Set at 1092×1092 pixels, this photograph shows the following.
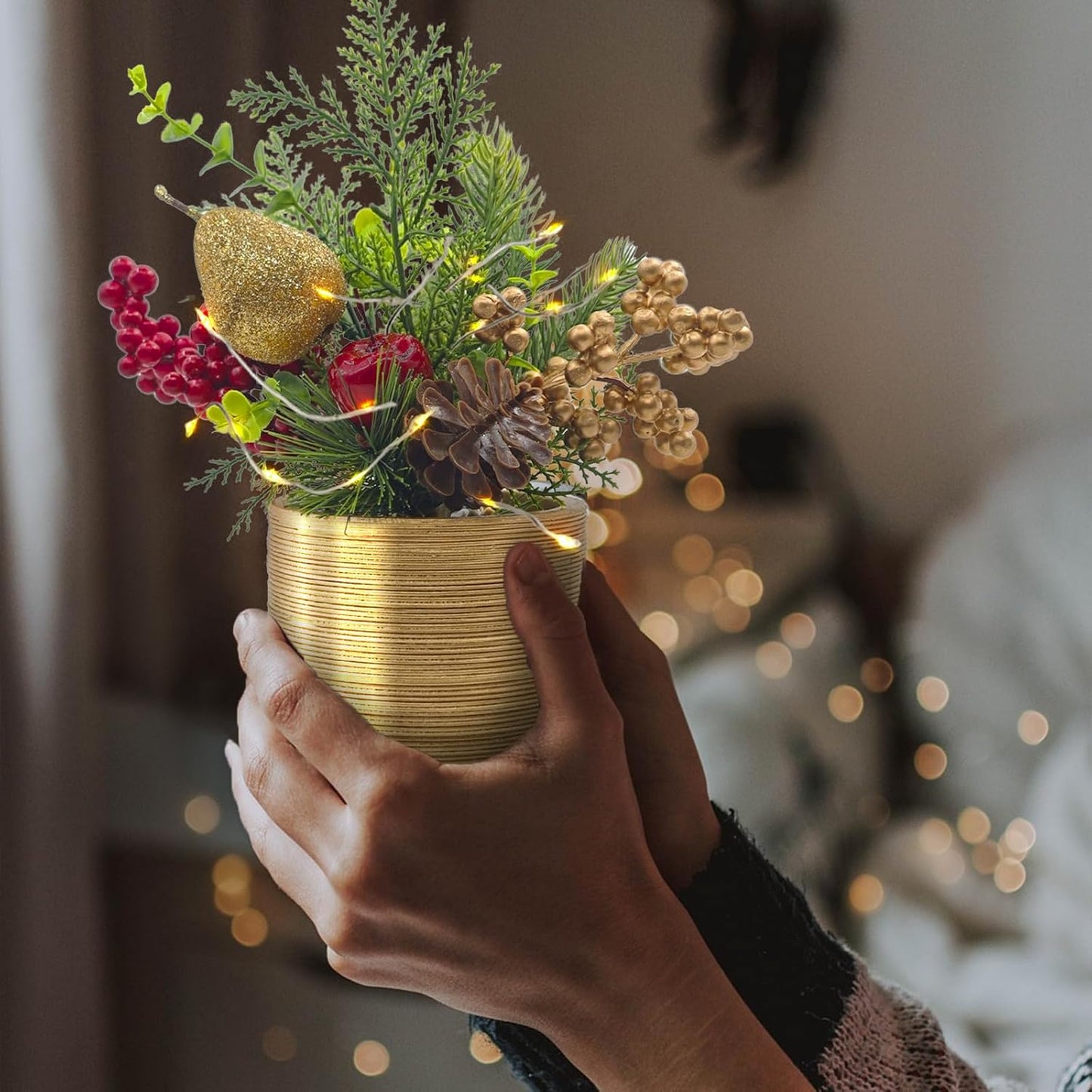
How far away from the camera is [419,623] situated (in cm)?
43

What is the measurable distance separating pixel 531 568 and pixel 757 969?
0.27m

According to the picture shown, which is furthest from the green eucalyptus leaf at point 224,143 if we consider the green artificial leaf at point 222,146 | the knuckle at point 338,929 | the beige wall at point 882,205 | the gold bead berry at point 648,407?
the beige wall at point 882,205

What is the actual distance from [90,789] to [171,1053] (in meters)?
0.31

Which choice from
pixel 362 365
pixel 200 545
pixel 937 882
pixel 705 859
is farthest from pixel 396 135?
pixel 937 882

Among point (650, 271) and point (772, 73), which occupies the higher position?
point (772, 73)

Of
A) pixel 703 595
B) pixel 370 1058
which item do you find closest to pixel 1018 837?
pixel 703 595

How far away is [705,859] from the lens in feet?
1.81

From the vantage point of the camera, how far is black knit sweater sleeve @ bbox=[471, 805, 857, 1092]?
519 mm

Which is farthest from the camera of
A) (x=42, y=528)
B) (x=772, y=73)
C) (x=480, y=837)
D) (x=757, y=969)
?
(x=772, y=73)

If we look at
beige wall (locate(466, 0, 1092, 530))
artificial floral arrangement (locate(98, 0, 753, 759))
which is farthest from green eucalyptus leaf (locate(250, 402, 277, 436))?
beige wall (locate(466, 0, 1092, 530))

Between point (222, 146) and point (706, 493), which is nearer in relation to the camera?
point (222, 146)

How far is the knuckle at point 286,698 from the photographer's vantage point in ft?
1.37

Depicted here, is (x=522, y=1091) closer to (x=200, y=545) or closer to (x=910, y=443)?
(x=200, y=545)

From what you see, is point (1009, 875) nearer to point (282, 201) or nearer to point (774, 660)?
point (774, 660)
